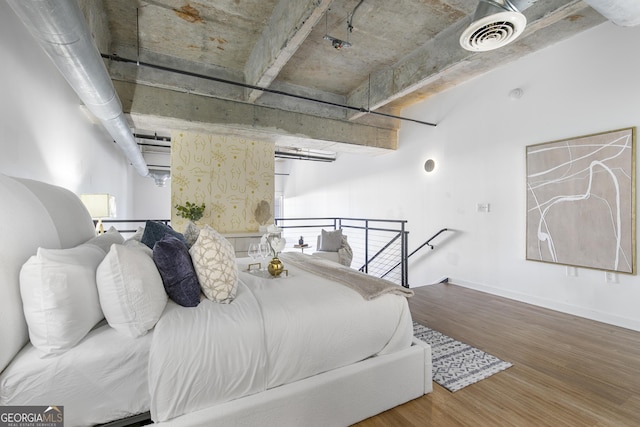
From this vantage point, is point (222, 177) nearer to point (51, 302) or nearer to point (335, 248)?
point (335, 248)

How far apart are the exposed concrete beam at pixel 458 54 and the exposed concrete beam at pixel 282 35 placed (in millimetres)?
1739

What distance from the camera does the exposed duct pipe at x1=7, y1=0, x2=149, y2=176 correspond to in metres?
1.50

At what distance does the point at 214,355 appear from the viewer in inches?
49.8

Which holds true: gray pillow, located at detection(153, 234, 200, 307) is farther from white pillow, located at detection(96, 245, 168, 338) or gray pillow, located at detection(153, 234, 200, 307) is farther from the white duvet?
white pillow, located at detection(96, 245, 168, 338)

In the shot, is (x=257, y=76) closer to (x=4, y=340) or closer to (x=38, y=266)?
(x=38, y=266)

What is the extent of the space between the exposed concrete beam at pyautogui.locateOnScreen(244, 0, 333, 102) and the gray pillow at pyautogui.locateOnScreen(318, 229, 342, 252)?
2.43 metres

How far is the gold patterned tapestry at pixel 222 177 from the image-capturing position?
475 cm

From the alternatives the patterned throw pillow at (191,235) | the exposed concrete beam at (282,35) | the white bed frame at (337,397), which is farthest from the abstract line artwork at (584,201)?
the patterned throw pillow at (191,235)

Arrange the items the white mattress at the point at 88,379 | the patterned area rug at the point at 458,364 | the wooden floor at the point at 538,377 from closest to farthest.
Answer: the white mattress at the point at 88,379, the wooden floor at the point at 538,377, the patterned area rug at the point at 458,364

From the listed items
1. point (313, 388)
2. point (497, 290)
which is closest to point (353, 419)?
point (313, 388)

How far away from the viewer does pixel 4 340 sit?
102 cm

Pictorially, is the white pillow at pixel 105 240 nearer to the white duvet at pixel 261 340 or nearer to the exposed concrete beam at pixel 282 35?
the white duvet at pixel 261 340

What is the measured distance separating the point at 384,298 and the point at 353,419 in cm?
70

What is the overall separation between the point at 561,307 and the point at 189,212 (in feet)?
17.6
